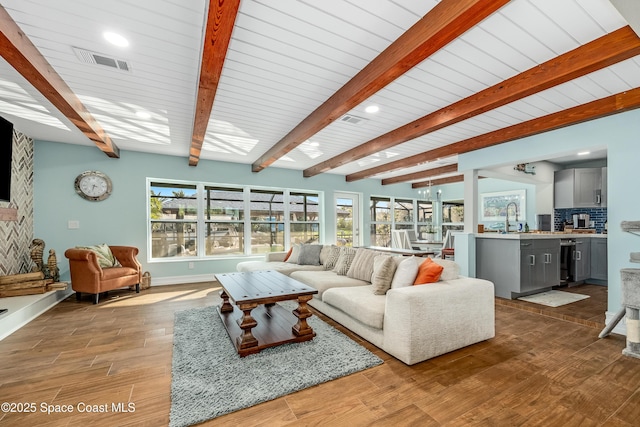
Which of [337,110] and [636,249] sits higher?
[337,110]

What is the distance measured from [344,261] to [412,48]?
2891mm

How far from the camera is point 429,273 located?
2641 millimetres

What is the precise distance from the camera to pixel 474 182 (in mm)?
4684

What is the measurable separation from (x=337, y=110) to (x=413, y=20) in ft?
3.60

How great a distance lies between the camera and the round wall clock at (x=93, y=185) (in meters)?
4.73

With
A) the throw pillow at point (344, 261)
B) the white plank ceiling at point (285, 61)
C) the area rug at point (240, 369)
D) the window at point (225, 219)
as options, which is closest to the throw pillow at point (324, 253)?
the throw pillow at point (344, 261)

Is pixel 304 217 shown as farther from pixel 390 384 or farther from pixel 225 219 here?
pixel 390 384

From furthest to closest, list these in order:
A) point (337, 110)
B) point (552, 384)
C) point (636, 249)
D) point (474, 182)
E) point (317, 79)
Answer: point (474, 182) < point (636, 249) < point (337, 110) < point (317, 79) < point (552, 384)

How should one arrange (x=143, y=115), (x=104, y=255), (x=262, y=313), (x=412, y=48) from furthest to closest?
(x=104, y=255) < (x=143, y=115) < (x=262, y=313) < (x=412, y=48)

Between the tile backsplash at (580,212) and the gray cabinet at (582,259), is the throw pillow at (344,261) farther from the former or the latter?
the tile backsplash at (580,212)

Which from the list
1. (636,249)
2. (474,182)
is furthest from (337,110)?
(636,249)

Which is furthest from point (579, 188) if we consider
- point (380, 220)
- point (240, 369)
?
point (240, 369)

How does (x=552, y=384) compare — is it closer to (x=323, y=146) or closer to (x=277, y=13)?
(x=277, y=13)

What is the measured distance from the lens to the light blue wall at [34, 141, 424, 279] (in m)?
4.57
